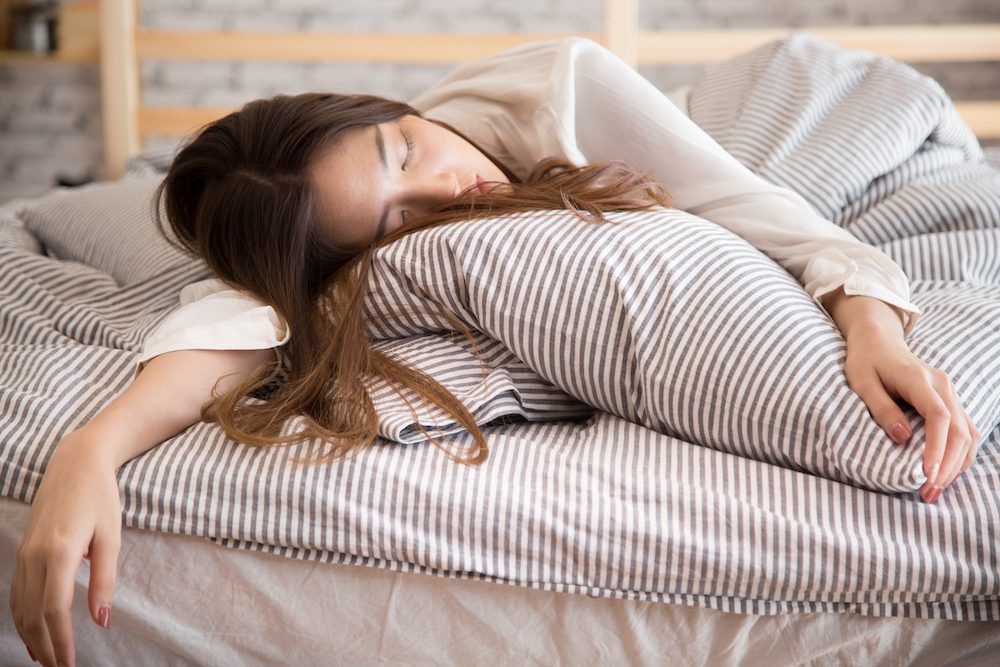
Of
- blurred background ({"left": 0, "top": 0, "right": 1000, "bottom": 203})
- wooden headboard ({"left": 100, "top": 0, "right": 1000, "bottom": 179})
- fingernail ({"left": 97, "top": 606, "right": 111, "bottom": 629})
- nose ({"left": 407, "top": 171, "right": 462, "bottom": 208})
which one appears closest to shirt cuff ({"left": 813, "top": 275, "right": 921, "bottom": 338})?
nose ({"left": 407, "top": 171, "right": 462, "bottom": 208})

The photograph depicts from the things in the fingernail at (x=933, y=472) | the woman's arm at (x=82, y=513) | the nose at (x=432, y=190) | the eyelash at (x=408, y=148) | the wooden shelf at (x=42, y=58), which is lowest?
the wooden shelf at (x=42, y=58)

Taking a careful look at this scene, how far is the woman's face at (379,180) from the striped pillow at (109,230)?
0.33 meters

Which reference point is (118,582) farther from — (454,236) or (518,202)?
(518,202)

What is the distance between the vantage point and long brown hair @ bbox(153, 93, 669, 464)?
726 millimetres

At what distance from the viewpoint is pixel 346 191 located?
35.4 inches

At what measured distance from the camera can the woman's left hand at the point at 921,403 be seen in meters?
0.60

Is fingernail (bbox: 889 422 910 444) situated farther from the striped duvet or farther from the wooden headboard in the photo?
the wooden headboard

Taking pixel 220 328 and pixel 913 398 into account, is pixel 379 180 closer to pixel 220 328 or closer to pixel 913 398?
pixel 220 328

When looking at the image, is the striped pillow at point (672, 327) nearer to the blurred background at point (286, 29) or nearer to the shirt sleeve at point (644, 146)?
the shirt sleeve at point (644, 146)

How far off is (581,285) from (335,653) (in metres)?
0.35

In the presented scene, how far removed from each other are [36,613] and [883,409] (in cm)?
60

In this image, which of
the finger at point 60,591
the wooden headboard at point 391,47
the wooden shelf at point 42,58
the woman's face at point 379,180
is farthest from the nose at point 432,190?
the wooden shelf at point 42,58

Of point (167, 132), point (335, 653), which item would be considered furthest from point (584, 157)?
point (167, 132)

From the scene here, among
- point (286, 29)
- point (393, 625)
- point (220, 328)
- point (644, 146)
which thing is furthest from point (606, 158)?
point (286, 29)
